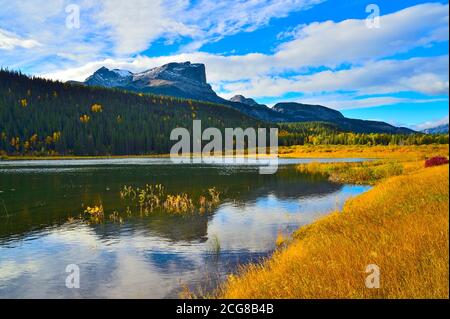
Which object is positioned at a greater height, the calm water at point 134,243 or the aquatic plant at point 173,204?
the aquatic plant at point 173,204

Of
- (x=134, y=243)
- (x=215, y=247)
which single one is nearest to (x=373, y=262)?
(x=215, y=247)

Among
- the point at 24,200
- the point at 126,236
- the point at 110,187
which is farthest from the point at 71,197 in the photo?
the point at 126,236

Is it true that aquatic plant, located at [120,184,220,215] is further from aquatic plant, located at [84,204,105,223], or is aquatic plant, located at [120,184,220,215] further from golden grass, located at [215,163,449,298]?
golden grass, located at [215,163,449,298]

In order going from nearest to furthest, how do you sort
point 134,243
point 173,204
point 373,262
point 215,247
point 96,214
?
point 373,262 → point 215,247 → point 134,243 → point 96,214 → point 173,204

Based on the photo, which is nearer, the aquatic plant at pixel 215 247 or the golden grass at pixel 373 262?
the golden grass at pixel 373 262

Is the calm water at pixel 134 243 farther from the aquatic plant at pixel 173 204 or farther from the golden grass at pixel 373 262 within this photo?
the golden grass at pixel 373 262

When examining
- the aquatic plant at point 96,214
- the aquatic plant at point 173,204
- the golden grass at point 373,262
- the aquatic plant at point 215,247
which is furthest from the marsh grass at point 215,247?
the aquatic plant at point 96,214

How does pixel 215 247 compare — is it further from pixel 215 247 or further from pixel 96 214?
pixel 96 214

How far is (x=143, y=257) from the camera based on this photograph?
65.0ft

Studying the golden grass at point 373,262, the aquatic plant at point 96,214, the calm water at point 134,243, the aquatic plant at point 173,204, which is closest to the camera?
the golden grass at point 373,262

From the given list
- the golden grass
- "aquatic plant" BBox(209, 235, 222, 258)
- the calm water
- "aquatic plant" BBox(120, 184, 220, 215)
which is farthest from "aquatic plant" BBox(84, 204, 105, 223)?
the golden grass

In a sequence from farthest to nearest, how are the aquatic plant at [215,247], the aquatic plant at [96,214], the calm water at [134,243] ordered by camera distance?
1. the aquatic plant at [96,214]
2. the aquatic plant at [215,247]
3. the calm water at [134,243]

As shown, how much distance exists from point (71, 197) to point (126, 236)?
67.5 feet
